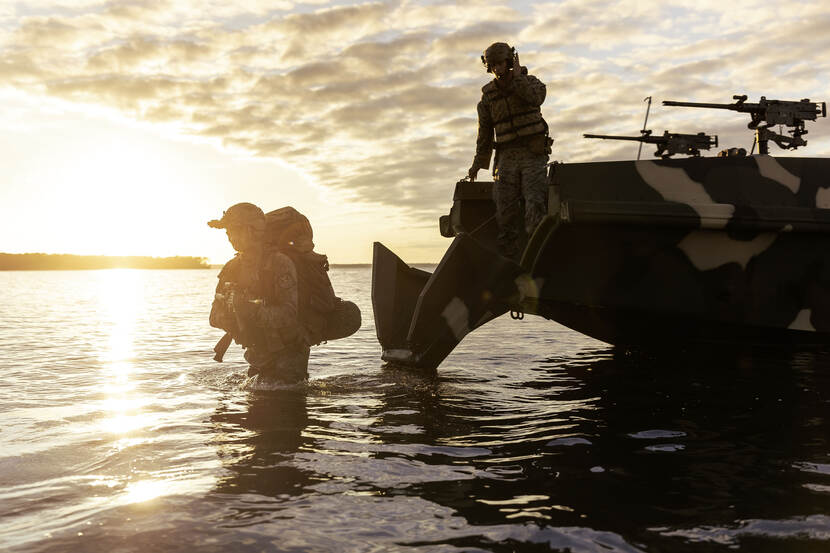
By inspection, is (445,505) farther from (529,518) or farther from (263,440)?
(263,440)

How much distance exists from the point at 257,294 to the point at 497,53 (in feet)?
10.00

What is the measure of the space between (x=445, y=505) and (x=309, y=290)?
11.4 feet

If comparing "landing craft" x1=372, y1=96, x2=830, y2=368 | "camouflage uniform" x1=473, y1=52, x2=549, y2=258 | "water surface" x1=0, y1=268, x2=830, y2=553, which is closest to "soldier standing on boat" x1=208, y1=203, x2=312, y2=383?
"water surface" x1=0, y1=268, x2=830, y2=553

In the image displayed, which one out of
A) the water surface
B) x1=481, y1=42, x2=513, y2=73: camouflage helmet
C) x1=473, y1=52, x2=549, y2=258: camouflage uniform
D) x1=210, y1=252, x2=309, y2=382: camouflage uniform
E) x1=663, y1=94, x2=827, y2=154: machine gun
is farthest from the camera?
x1=663, y1=94, x2=827, y2=154: machine gun

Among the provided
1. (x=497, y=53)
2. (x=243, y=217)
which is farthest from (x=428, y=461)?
(x=497, y=53)

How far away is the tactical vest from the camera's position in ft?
20.0

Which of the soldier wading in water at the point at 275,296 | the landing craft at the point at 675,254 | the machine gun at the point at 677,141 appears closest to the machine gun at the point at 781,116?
the machine gun at the point at 677,141

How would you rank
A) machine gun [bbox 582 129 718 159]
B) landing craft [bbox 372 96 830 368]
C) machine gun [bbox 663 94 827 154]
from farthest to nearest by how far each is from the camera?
machine gun [bbox 582 129 718 159]
machine gun [bbox 663 94 827 154]
landing craft [bbox 372 96 830 368]

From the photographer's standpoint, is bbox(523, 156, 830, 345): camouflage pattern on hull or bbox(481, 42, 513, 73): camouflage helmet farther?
bbox(481, 42, 513, 73): camouflage helmet

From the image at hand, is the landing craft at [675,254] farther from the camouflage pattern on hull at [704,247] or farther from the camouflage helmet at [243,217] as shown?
the camouflage helmet at [243,217]

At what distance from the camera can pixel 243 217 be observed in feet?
18.2

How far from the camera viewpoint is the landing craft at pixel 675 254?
5297 mm

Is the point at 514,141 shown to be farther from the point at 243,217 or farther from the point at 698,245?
the point at 243,217

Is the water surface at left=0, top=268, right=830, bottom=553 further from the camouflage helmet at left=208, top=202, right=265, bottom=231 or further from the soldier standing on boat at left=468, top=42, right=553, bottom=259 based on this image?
the soldier standing on boat at left=468, top=42, right=553, bottom=259
